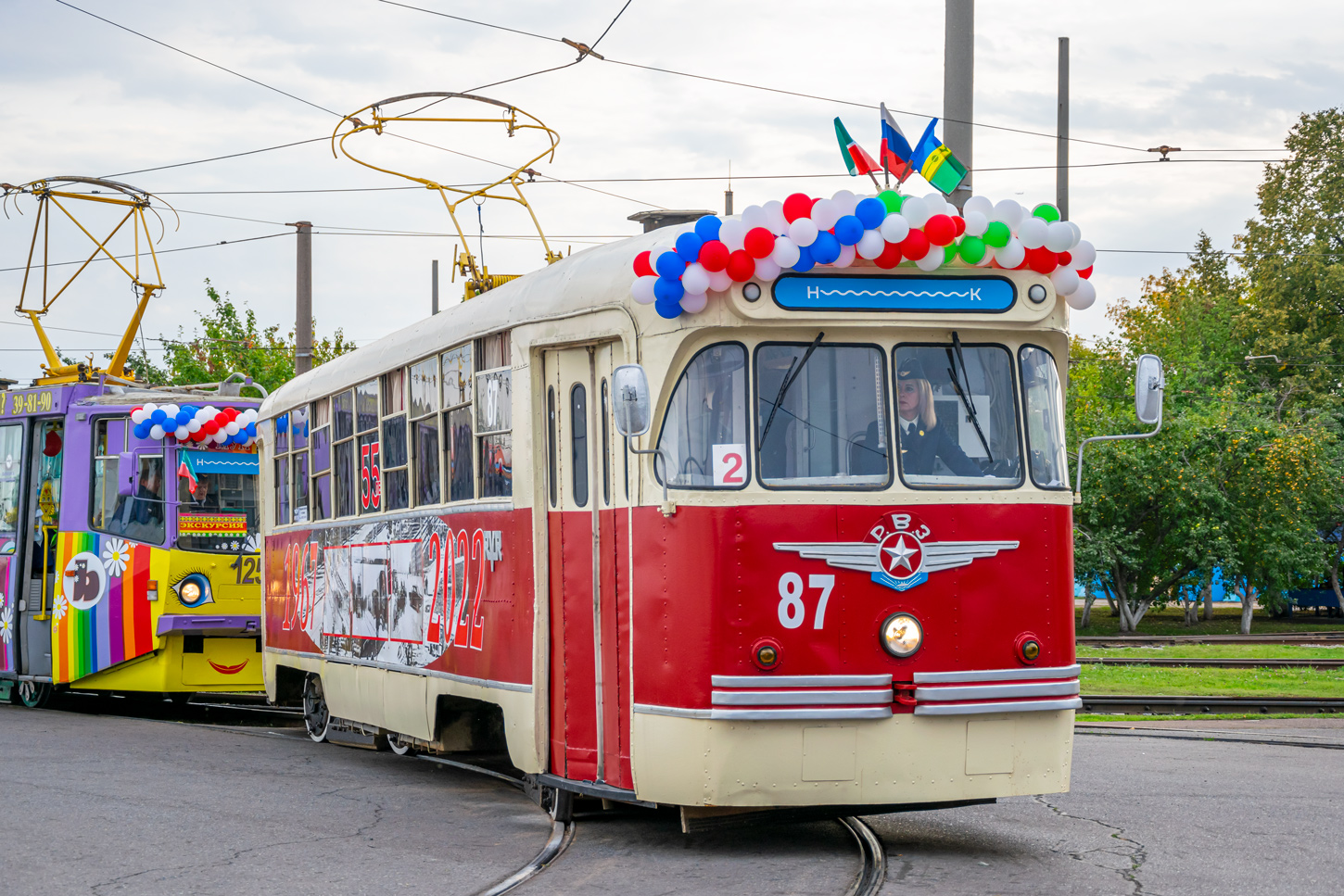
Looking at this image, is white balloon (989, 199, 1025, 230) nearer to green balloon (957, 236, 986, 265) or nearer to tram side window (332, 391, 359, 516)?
green balloon (957, 236, 986, 265)

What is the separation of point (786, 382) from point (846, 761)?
175 cm

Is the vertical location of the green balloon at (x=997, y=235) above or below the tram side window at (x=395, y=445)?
above

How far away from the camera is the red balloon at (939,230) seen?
23.5ft

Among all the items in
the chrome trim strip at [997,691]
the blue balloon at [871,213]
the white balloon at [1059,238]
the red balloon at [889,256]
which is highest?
the blue balloon at [871,213]

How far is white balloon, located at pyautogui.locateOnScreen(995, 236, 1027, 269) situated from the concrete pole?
15.6m

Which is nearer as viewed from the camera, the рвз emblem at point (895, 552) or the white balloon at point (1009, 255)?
the рвз emblem at point (895, 552)

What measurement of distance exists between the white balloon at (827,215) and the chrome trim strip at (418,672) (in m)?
2.90

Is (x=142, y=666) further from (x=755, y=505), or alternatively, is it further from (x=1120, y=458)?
(x=1120, y=458)

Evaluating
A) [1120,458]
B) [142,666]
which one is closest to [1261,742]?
[142,666]

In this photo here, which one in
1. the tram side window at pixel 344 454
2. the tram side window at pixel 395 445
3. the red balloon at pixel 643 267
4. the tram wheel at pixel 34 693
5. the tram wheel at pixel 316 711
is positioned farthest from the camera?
the tram wheel at pixel 34 693

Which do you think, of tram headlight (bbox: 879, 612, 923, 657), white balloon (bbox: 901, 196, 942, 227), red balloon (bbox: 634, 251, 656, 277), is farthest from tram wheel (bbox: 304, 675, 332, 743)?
white balloon (bbox: 901, 196, 942, 227)

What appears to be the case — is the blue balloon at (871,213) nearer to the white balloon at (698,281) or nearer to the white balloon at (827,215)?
the white balloon at (827,215)

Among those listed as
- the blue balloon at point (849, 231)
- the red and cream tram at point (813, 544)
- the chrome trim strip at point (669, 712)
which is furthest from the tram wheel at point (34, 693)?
the blue balloon at point (849, 231)

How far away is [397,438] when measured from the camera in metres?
10.4
